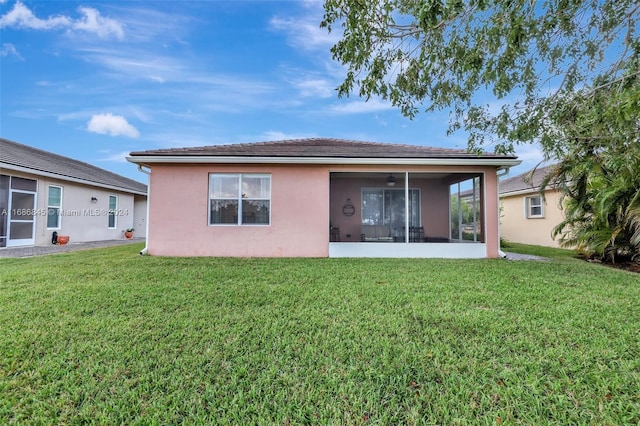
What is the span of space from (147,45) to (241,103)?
5145 mm

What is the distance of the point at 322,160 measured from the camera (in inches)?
372

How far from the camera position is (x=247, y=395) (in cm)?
249

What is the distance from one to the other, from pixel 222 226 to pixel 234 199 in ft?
3.21

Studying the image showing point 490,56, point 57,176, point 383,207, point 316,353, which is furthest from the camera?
point 383,207

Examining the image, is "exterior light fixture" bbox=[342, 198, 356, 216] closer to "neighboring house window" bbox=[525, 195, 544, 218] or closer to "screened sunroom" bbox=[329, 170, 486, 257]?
"screened sunroom" bbox=[329, 170, 486, 257]

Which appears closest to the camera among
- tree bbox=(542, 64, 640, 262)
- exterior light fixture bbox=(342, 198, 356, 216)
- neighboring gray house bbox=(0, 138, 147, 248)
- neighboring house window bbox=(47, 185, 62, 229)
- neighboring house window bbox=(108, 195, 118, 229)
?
tree bbox=(542, 64, 640, 262)

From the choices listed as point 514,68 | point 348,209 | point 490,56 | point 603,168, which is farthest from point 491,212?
point 348,209

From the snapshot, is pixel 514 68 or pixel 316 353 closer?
pixel 316 353

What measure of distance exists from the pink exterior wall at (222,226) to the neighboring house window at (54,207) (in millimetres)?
7572

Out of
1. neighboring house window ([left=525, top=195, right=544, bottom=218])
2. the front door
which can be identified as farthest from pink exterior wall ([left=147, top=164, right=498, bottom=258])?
neighboring house window ([left=525, top=195, right=544, bottom=218])

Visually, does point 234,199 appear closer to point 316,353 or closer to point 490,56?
point 316,353

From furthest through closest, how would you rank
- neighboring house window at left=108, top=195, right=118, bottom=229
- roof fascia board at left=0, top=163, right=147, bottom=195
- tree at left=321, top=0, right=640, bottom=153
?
neighboring house window at left=108, top=195, right=118, bottom=229 → roof fascia board at left=0, top=163, right=147, bottom=195 → tree at left=321, top=0, right=640, bottom=153

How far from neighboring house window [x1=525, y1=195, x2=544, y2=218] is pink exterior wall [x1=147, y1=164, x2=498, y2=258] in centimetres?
753

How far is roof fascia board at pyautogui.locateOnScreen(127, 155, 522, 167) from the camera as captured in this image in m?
9.31
